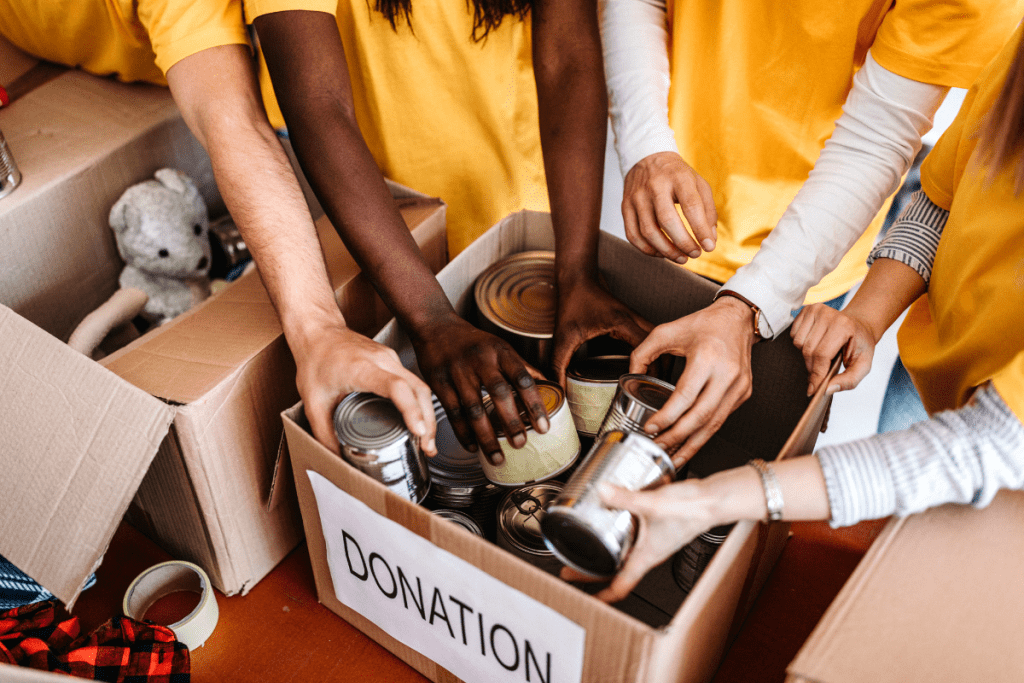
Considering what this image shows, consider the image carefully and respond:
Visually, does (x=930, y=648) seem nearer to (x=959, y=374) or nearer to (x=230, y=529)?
(x=959, y=374)

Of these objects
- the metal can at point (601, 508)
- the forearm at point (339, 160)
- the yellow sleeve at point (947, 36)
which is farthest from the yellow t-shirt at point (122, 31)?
the yellow sleeve at point (947, 36)

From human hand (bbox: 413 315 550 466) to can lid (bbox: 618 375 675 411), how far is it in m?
0.10

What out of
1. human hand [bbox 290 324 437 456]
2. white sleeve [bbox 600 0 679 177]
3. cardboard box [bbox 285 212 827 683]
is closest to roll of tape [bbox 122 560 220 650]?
cardboard box [bbox 285 212 827 683]

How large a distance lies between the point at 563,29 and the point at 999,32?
1.97 feet

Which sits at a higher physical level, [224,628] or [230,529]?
[230,529]

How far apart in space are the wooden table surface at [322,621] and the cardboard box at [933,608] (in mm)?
311

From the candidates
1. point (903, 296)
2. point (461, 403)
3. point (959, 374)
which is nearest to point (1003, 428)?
point (959, 374)

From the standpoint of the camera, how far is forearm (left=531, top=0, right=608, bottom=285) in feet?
3.48

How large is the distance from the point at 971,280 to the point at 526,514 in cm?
58

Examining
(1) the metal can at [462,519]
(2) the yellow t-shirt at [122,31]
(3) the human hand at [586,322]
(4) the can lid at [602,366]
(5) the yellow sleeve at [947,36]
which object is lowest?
(1) the metal can at [462,519]

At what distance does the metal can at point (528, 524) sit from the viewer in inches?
30.6

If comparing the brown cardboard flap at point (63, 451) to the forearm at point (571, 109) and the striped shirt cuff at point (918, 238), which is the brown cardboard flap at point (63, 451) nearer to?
the forearm at point (571, 109)

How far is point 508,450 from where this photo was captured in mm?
825

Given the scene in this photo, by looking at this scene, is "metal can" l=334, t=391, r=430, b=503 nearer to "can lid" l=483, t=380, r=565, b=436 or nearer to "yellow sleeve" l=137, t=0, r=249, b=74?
"can lid" l=483, t=380, r=565, b=436
